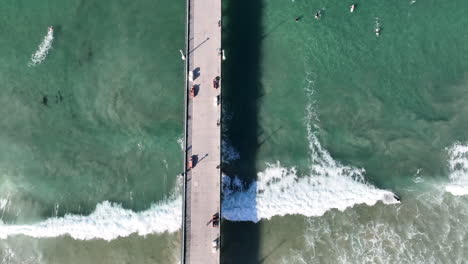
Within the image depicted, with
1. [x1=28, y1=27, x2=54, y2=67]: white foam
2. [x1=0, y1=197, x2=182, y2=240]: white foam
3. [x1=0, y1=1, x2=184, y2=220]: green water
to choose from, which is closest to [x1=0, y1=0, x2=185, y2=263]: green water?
[x1=0, y1=1, x2=184, y2=220]: green water

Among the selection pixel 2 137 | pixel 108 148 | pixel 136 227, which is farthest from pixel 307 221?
pixel 2 137

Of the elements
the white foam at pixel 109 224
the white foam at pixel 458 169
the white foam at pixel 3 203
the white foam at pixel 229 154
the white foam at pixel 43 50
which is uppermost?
the white foam at pixel 43 50

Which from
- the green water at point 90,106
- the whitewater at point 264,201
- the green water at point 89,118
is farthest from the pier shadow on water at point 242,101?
the green water at point 90,106

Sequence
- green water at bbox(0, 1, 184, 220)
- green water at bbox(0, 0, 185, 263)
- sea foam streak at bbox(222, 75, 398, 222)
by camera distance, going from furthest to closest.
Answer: green water at bbox(0, 1, 184, 220), green water at bbox(0, 0, 185, 263), sea foam streak at bbox(222, 75, 398, 222)

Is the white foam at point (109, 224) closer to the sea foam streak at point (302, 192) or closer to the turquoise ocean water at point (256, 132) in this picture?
the turquoise ocean water at point (256, 132)

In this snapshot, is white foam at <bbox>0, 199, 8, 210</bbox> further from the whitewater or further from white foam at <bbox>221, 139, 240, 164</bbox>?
white foam at <bbox>221, 139, 240, 164</bbox>

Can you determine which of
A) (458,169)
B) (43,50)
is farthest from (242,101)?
(458,169)
